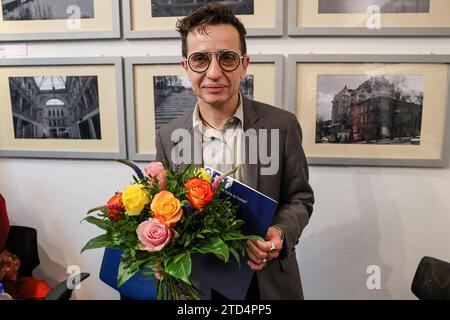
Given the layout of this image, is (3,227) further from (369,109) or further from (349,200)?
(369,109)

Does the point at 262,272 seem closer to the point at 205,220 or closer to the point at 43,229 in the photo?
the point at 205,220

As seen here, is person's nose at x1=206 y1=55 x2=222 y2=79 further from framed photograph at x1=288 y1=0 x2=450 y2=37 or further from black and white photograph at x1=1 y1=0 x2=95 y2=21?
black and white photograph at x1=1 y1=0 x2=95 y2=21

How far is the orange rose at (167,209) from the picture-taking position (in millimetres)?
597

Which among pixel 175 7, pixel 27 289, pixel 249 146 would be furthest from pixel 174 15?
pixel 27 289

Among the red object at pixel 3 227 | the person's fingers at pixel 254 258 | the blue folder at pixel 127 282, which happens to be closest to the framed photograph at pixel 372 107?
the person's fingers at pixel 254 258

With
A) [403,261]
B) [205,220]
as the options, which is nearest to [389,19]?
[403,261]

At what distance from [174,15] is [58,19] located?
50 cm

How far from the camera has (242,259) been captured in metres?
0.77

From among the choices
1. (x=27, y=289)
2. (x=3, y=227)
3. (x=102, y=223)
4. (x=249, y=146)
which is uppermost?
(x=249, y=146)

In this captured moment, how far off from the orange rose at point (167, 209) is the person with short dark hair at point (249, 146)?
0.32 meters

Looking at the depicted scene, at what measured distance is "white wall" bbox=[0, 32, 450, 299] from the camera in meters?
1.32

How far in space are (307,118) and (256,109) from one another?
17.4 inches

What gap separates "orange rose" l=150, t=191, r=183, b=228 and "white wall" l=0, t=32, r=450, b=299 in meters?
0.89
